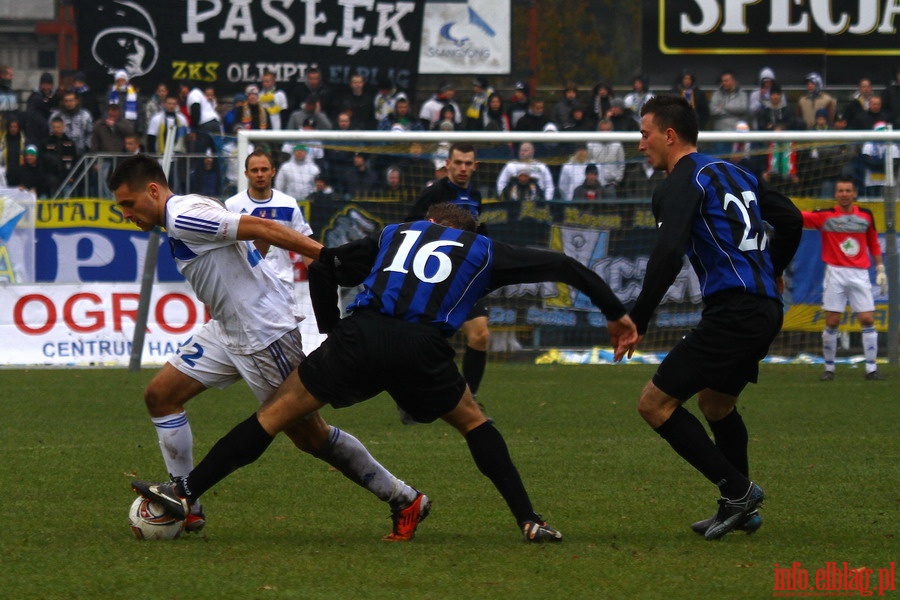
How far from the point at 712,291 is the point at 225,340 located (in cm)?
218

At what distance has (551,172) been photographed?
15961 millimetres

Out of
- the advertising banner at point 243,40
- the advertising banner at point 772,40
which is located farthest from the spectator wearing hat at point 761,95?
the advertising banner at point 243,40

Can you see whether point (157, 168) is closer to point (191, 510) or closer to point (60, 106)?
point (191, 510)

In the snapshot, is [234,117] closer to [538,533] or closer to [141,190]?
[141,190]

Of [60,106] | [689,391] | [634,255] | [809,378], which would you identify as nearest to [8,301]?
[60,106]

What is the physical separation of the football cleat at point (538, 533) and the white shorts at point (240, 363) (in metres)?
1.27

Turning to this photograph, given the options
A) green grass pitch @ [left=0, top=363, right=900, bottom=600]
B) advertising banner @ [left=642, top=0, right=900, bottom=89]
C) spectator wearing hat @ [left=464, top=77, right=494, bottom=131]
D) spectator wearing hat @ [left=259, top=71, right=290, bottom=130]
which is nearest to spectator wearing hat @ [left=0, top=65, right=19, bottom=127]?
spectator wearing hat @ [left=259, top=71, right=290, bottom=130]

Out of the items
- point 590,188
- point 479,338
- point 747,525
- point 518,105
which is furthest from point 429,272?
point 518,105

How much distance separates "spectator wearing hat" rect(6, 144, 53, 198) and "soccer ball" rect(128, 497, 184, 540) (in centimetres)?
1303

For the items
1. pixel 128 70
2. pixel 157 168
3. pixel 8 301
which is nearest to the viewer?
pixel 157 168

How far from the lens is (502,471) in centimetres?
579

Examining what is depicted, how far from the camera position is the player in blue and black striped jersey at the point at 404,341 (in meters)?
5.64

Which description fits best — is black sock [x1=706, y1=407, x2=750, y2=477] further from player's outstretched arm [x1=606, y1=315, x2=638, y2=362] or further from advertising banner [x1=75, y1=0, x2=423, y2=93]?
advertising banner [x1=75, y1=0, x2=423, y2=93]

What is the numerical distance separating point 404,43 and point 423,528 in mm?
16953
